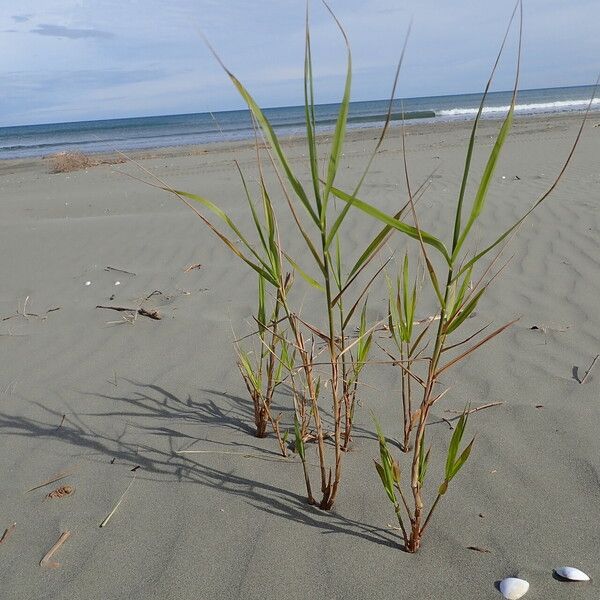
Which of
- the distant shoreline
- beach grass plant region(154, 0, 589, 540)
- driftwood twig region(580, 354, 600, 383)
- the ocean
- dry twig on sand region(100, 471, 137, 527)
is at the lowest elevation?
the ocean

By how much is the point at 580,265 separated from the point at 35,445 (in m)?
2.98

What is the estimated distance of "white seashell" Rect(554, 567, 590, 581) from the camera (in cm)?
131

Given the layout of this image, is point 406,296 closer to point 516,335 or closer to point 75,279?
point 516,335

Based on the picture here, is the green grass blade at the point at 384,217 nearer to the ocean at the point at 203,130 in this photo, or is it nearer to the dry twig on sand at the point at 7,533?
the dry twig on sand at the point at 7,533

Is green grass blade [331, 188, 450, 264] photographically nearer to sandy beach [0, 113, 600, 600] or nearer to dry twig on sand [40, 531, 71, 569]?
sandy beach [0, 113, 600, 600]

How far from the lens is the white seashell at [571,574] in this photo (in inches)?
51.4

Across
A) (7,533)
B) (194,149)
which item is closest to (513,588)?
(7,533)

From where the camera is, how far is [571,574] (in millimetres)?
1314

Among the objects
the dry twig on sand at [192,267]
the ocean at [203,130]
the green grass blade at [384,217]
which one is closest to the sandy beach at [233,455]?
the dry twig on sand at [192,267]

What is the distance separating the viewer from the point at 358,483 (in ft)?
5.52

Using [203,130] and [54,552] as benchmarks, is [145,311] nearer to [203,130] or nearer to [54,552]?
[54,552]

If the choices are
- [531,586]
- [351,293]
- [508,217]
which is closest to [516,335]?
[351,293]

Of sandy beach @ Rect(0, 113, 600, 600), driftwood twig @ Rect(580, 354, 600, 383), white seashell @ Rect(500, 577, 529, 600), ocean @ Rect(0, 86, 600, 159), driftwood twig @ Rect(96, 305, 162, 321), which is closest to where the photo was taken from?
white seashell @ Rect(500, 577, 529, 600)

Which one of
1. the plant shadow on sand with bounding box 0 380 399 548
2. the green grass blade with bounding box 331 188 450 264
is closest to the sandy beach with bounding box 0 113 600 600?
the plant shadow on sand with bounding box 0 380 399 548
